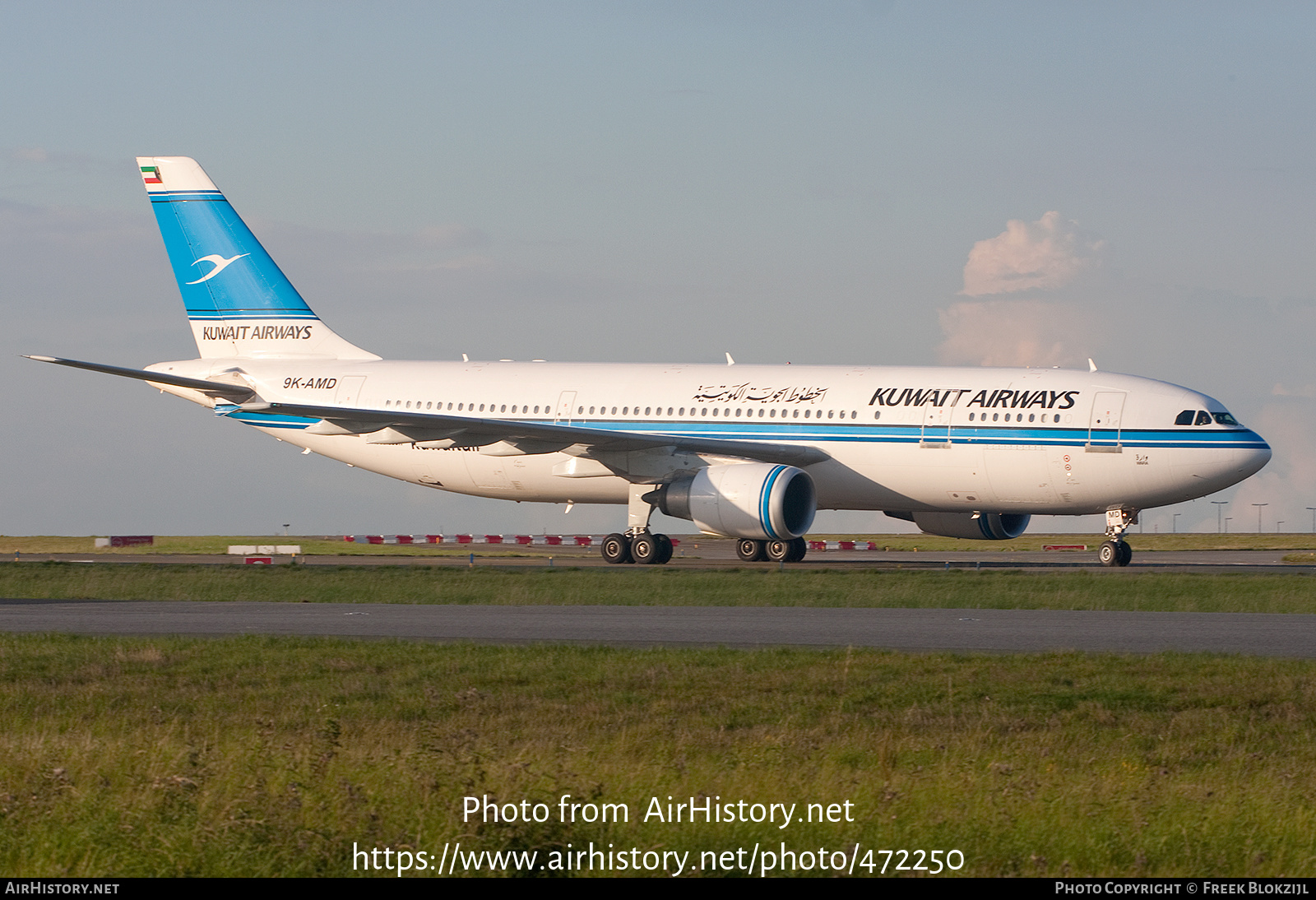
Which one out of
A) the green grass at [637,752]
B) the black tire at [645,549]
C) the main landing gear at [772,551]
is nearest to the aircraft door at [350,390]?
the black tire at [645,549]

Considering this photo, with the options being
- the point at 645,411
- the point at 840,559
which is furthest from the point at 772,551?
the point at 840,559

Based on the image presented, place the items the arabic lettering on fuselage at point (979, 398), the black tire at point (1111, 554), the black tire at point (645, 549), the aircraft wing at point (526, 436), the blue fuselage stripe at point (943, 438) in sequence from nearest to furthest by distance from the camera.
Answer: the blue fuselage stripe at point (943, 438), the arabic lettering on fuselage at point (979, 398), the black tire at point (1111, 554), the aircraft wing at point (526, 436), the black tire at point (645, 549)

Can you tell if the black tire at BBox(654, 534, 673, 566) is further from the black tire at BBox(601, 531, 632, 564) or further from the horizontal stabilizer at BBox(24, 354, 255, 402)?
the horizontal stabilizer at BBox(24, 354, 255, 402)

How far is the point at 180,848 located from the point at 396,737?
11.4 feet

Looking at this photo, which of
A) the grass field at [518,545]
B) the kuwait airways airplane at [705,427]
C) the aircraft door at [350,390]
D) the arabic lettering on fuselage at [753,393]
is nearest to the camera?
the kuwait airways airplane at [705,427]

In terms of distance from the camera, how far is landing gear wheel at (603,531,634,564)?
34250mm

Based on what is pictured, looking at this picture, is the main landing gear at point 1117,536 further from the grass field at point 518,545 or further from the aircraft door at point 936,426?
the grass field at point 518,545

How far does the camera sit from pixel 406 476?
38.5 metres

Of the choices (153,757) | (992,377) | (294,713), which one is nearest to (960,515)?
(992,377)

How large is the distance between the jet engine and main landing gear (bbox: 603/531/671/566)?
534 cm

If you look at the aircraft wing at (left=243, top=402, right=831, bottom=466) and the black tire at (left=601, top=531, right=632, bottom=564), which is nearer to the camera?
the aircraft wing at (left=243, top=402, right=831, bottom=466)

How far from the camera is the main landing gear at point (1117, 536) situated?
31.7 meters

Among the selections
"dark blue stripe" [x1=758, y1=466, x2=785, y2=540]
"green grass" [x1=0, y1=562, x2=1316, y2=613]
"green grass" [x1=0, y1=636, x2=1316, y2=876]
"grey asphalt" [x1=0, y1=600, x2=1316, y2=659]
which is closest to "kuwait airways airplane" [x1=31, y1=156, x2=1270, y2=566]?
"dark blue stripe" [x1=758, y1=466, x2=785, y2=540]

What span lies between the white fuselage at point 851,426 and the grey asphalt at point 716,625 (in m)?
10.2
